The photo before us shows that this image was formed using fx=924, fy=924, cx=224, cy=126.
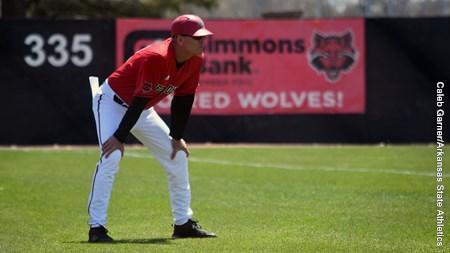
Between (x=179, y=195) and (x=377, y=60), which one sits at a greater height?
(x=377, y=60)

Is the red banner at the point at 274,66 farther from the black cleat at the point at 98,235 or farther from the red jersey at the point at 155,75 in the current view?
the black cleat at the point at 98,235

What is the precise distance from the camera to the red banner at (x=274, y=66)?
19.0m

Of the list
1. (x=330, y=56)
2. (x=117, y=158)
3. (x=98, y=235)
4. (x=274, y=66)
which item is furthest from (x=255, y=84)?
(x=98, y=235)

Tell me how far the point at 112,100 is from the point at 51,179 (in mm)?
5218

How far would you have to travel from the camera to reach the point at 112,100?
26.7 feet

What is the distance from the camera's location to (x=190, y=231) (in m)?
8.35

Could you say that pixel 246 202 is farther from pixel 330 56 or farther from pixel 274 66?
pixel 330 56

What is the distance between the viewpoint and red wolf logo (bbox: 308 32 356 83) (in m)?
19.1

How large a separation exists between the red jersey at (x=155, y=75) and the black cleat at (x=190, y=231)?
114 cm

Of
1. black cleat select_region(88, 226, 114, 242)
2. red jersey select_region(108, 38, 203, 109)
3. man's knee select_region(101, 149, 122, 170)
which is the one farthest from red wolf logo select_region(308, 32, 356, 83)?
black cleat select_region(88, 226, 114, 242)

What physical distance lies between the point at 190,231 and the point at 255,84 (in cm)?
1089

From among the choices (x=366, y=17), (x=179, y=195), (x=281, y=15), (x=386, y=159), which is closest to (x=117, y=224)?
(x=179, y=195)

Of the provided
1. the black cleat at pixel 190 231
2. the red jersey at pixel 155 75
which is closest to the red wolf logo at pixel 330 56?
the red jersey at pixel 155 75

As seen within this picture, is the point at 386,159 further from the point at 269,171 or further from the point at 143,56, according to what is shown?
the point at 143,56
